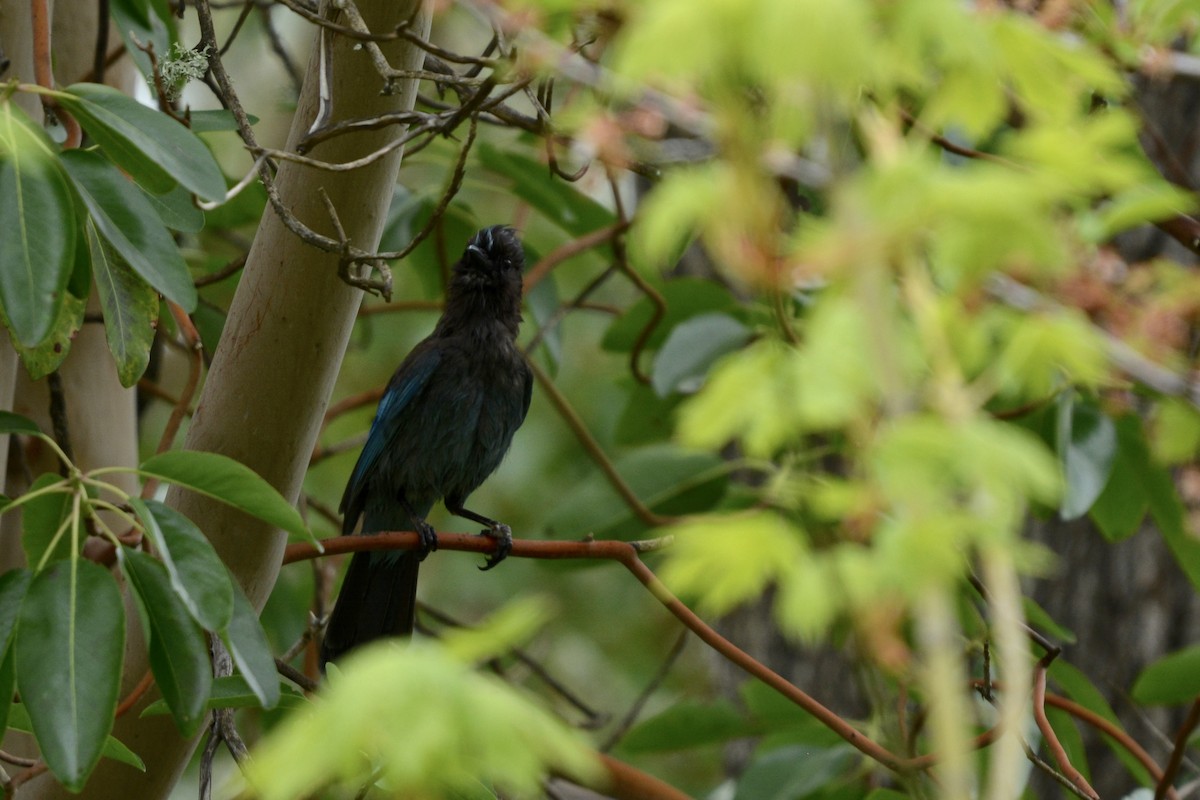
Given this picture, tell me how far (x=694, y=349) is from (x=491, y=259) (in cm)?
114

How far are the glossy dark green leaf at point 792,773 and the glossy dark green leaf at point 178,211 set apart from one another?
6.77ft

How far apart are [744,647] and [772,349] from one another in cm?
522

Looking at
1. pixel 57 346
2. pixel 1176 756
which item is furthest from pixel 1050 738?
pixel 57 346

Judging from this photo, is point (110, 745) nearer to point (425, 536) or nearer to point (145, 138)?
point (145, 138)

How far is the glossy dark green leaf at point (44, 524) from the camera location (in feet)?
7.47

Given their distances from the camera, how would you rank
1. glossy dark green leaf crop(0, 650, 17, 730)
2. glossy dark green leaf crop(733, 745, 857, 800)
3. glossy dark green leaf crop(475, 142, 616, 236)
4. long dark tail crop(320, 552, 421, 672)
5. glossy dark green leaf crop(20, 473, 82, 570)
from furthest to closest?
long dark tail crop(320, 552, 421, 672), glossy dark green leaf crop(475, 142, 616, 236), glossy dark green leaf crop(733, 745, 857, 800), glossy dark green leaf crop(20, 473, 82, 570), glossy dark green leaf crop(0, 650, 17, 730)

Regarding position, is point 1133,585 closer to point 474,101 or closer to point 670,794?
point 670,794

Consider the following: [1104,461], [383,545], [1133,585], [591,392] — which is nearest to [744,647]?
[591,392]

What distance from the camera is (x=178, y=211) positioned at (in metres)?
2.80

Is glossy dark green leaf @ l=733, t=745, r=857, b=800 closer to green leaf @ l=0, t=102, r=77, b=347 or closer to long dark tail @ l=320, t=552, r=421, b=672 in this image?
long dark tail @ l=320, t=552, r=421, b=672

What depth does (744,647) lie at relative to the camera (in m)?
6.38

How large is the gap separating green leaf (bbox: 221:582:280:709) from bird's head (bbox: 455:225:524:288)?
8.17 ft

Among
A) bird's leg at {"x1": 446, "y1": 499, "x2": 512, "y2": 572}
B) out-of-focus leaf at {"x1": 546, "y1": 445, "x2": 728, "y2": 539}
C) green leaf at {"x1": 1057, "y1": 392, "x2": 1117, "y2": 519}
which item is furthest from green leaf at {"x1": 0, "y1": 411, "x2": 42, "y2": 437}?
green leaf at {"x1": 1057, "y1": 392, "x2": 1117, "y2": 519}

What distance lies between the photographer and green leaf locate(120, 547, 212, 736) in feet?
7.34
